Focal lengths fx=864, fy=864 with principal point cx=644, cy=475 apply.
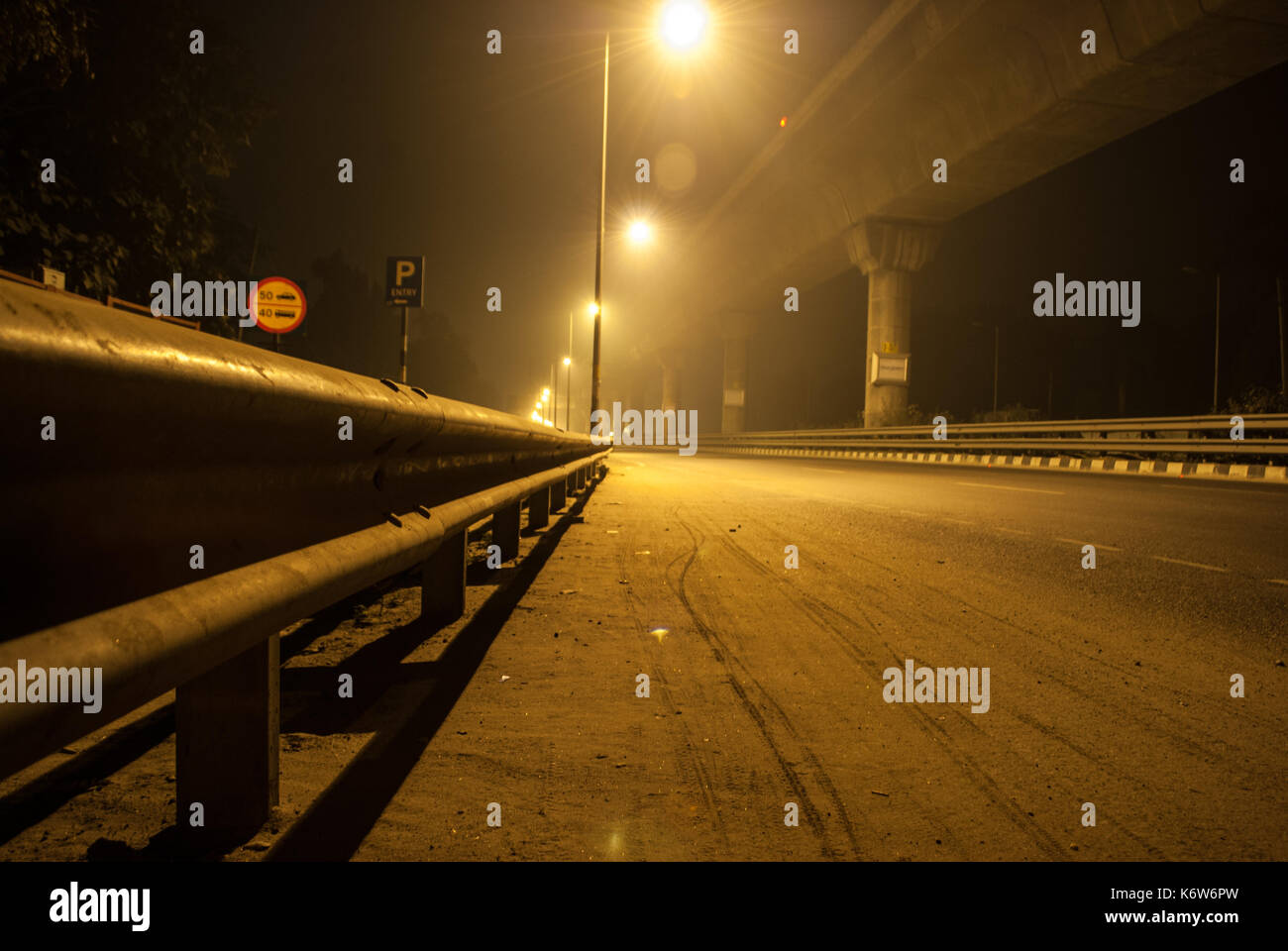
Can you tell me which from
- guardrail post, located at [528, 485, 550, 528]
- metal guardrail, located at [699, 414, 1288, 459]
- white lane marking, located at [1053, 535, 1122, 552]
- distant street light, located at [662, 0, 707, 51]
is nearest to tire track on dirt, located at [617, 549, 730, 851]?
guardrail post, located at [528, 485, 550, 528]

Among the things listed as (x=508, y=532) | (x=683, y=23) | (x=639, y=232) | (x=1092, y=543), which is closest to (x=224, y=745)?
(x=508, y=532)

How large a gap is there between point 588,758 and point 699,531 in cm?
612

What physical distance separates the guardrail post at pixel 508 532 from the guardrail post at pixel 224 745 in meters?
4.52

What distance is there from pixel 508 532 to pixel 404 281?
12.3m

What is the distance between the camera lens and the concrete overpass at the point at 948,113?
68.6 ft

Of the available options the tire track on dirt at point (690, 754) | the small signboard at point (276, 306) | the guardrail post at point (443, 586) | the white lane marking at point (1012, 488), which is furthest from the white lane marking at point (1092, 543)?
the small signboard at point (276, 306)

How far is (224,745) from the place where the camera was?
2.12 metres

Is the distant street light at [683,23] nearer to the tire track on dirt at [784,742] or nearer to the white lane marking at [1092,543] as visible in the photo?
the white lane marking at [1092,543]

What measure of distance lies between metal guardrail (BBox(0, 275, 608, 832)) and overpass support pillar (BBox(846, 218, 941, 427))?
118ft

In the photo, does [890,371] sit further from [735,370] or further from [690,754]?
[690,754]

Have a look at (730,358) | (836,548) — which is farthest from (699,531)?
(730,358)

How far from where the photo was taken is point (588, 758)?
2768 millimetres

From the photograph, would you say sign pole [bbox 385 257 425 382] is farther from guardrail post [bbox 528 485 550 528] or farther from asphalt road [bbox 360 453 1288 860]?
asphalt road [bbox 360 453 1288 860]
